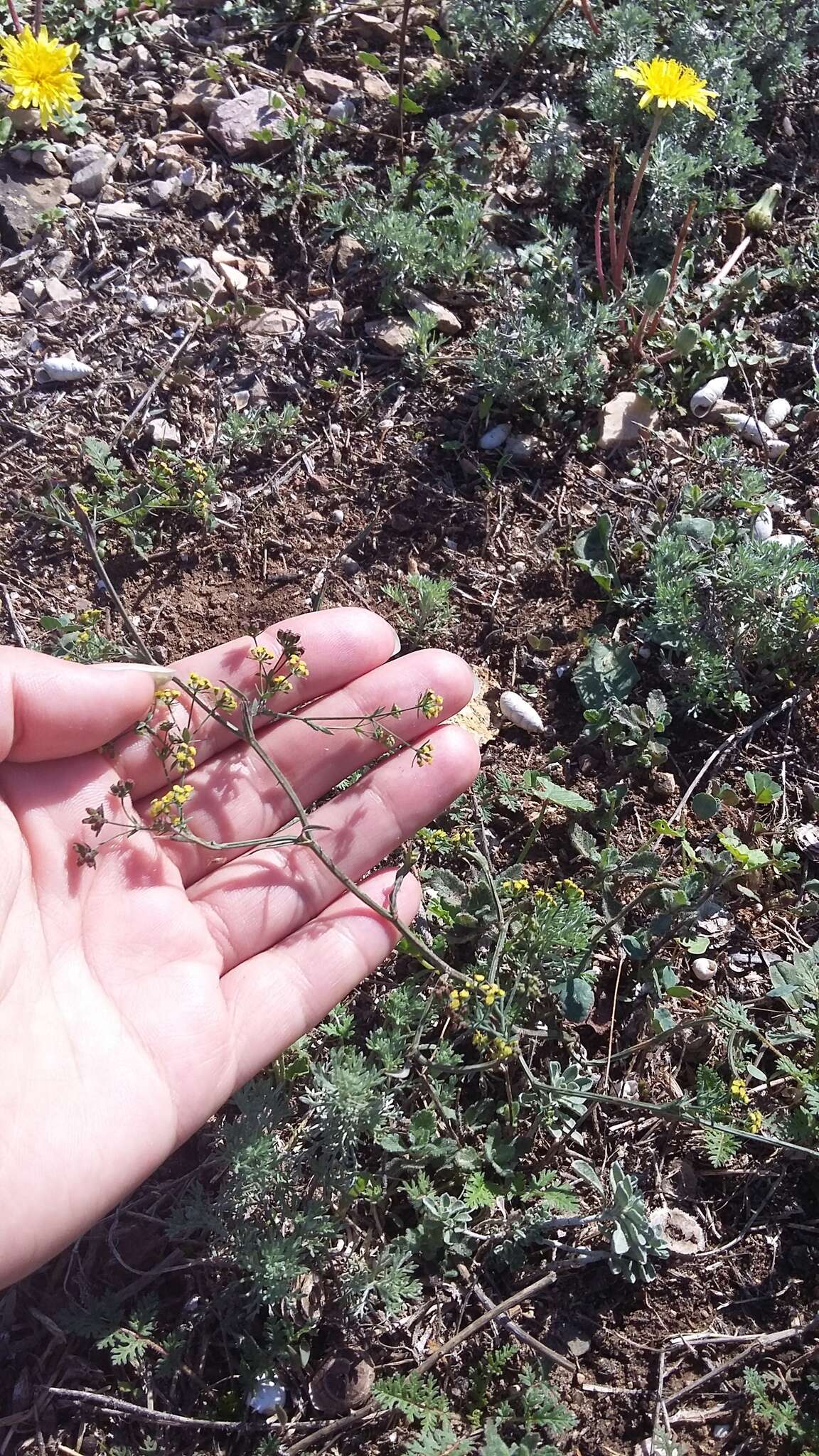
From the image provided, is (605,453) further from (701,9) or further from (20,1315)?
(20,1315)

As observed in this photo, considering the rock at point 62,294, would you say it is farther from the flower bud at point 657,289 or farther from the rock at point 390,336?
the flower bud at point 657,289

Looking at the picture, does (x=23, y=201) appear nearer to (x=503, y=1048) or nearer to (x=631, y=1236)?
(x=503, y=1048)

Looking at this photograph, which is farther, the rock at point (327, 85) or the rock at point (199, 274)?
the rock at point (327, 85)

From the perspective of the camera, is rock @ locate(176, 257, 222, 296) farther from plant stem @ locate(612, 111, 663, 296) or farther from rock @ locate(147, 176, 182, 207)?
plant stem @ locate(612, 111, 663, 296)

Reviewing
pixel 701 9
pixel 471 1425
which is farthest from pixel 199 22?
pixel 471 1425

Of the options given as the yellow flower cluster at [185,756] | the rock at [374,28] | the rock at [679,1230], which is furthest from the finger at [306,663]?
the rock at [374,28]

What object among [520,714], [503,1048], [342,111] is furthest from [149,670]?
[342,111]

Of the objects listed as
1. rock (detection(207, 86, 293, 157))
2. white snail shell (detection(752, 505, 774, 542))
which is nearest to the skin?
white snail shell (detection(752, 505, 774, 542))
